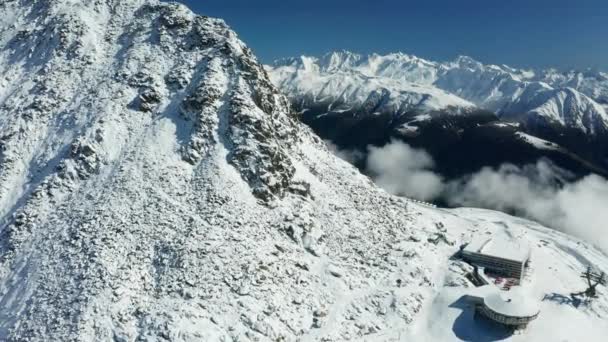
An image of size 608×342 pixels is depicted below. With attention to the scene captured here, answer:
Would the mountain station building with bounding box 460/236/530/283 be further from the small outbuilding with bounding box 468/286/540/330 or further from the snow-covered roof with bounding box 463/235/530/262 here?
the small outbuilding with bounding box 468/286/540/330

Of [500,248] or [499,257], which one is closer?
[499,257]

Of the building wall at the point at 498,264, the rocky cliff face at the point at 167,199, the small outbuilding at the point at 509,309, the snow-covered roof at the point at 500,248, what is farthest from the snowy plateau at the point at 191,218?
the snow-covered roof at the point at 500,248

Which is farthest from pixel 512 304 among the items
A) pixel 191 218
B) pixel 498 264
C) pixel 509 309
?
pixel 191 218

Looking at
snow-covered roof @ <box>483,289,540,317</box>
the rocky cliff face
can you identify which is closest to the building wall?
the rocky cliff face

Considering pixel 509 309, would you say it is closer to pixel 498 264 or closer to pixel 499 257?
pixel 499 257

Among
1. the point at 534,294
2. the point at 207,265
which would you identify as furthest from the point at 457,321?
the point at 207,265

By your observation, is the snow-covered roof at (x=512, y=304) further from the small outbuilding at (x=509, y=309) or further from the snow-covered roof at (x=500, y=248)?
the snow-covered roof at (x=500, y=248)
